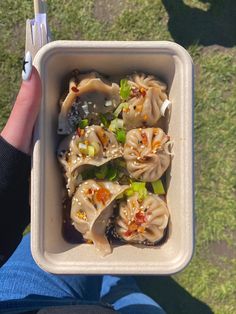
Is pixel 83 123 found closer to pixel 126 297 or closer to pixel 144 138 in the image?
pixel 144 138

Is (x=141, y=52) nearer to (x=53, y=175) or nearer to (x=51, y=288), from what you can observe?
(x=53, y=175)

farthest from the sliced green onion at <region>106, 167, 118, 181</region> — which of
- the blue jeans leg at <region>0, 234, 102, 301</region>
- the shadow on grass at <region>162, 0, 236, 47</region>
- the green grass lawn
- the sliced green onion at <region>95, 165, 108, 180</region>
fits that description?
the shadow on grass at <region>162, 0, 236, 47</region>

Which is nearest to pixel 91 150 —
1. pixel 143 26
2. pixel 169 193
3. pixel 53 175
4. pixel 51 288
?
pixel 53 175

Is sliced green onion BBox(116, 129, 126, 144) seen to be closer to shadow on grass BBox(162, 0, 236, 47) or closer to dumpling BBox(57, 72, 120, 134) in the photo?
dumpling BBox(57, 72, 120, 134)

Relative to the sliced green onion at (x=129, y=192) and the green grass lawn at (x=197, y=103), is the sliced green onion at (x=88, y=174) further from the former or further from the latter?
the green grass lawn at (x=197, y=103)

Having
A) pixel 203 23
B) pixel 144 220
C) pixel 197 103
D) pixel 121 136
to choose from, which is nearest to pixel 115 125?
pixel 121 136

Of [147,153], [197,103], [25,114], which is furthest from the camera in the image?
[197,103]
